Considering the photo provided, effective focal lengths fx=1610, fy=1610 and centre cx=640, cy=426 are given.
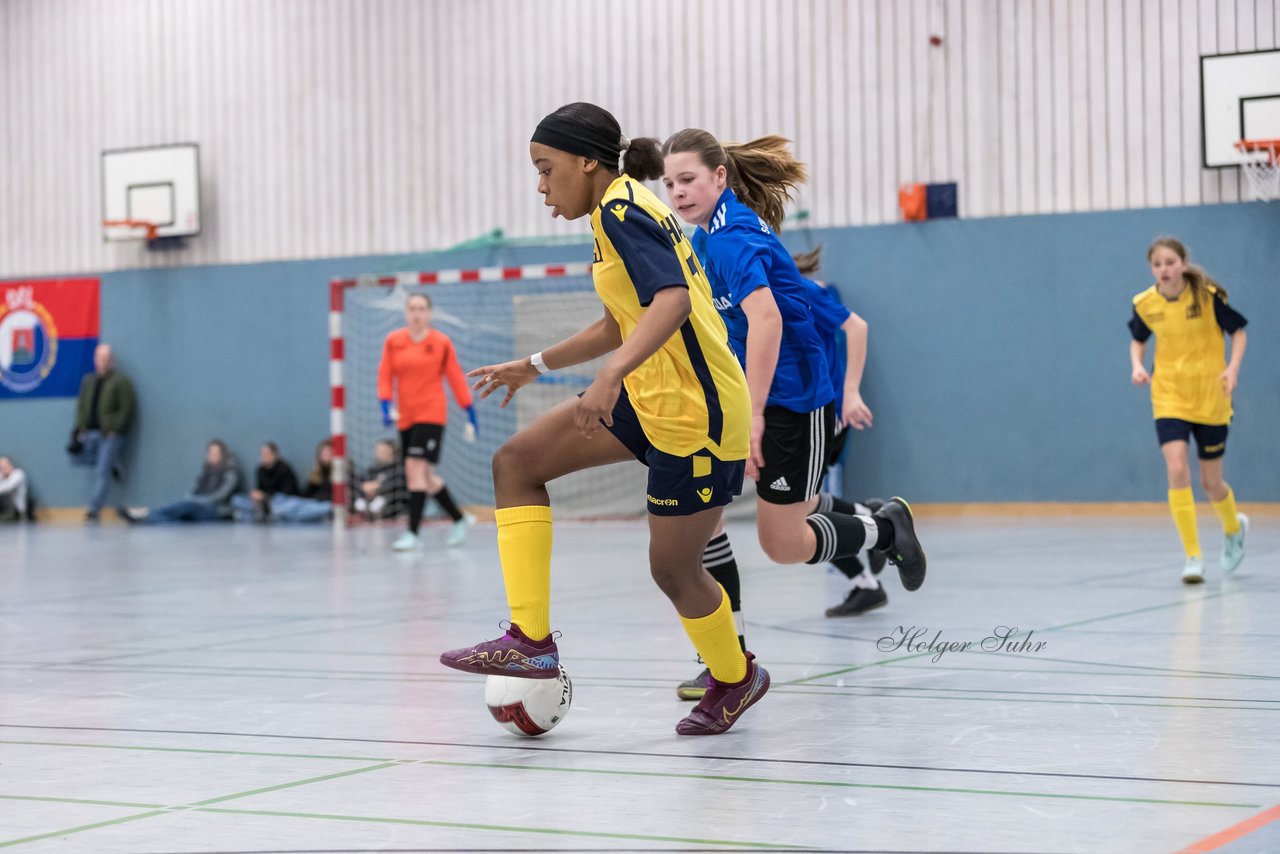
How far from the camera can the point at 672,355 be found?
4.14 metres

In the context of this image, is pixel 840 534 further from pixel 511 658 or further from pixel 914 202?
pixel 914 202

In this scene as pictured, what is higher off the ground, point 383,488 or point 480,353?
point 480,353

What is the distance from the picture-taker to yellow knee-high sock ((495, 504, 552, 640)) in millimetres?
4242

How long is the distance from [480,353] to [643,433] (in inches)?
544

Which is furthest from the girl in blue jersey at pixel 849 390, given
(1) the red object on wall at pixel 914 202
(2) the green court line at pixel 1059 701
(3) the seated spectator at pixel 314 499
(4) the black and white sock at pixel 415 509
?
(3) the seated spectator at pixel 314 499

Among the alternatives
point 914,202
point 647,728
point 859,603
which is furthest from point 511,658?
point 914,202

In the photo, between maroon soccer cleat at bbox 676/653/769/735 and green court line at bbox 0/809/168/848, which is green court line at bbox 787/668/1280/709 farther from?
green court line at bbox 0/809/168/848

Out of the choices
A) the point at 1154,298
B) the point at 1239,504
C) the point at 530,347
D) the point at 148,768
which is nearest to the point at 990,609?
the point at 1154,298

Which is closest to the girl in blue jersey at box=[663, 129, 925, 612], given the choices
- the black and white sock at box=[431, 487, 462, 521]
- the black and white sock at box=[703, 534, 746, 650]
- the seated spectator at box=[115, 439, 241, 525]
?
the black and white sock at box=[703, 534, 746, 650]

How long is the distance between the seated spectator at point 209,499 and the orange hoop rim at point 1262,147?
11867 mm

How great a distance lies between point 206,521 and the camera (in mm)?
19047

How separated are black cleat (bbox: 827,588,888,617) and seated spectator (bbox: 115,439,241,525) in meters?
13.2

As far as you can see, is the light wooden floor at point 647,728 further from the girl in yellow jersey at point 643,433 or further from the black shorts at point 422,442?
the black shorts at point 422,442

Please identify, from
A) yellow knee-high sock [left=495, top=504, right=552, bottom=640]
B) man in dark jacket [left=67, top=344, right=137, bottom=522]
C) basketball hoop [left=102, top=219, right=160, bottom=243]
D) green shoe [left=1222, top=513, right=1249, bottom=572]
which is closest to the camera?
yellow knee-high sock [left=495, top=504, right=552, bottom=640]
